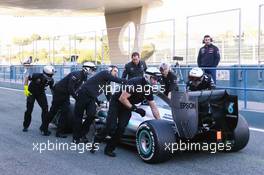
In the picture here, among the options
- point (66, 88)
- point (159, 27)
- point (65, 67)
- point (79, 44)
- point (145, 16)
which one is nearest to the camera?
point (66, 88)

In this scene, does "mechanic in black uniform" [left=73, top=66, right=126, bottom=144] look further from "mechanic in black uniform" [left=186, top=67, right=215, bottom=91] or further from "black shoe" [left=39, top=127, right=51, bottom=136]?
"mechanic in black uniform" [left=186, top=67, right=215, bottom=91]

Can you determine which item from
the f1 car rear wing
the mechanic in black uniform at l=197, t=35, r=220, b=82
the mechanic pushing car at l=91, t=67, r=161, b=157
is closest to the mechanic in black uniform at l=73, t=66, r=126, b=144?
the mechanic pushing car at l=91, t=67, r=161, b=157

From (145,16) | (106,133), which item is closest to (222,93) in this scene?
(106,133)

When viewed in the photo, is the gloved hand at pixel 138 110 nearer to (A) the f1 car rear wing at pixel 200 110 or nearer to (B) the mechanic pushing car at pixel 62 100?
(A) the f1 car rear wing at pixel 200 110

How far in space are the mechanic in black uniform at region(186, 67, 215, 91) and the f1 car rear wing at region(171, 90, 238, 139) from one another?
82 centimetres

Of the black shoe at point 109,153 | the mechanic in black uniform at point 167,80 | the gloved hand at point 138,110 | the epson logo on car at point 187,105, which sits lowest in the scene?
the black shoe at point 109,153

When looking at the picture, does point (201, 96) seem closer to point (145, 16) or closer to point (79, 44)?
point (79, 44)

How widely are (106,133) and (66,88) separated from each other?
2113 mm

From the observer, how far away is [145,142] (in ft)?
21.1

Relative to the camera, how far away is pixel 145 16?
33406 mm

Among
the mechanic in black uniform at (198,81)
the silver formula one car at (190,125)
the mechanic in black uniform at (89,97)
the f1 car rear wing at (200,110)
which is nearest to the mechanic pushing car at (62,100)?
the mechanic in black uniform at (89,97)

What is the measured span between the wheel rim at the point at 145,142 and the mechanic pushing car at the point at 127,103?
36 centimetres

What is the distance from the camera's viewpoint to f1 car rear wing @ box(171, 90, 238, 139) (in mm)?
6031

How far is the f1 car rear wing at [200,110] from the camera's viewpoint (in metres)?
6.03
